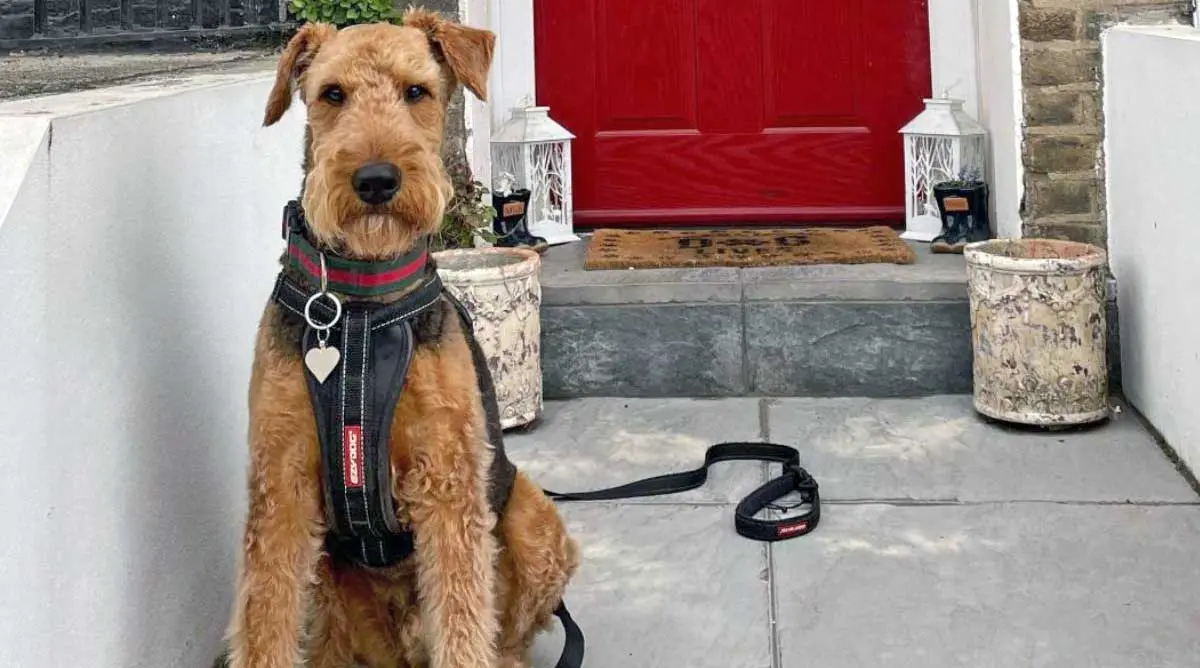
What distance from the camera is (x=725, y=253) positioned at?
5262 mm

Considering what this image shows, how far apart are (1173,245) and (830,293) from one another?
119cm

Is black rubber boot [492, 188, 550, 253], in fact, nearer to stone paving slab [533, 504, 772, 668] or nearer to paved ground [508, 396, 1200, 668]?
paved ground [508, 396, 1200, 668]

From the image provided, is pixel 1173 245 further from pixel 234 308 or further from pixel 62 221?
pixel 62 221

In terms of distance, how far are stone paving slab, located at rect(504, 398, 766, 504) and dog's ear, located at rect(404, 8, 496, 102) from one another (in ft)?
5.60

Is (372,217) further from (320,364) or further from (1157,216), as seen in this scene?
(1157,216)

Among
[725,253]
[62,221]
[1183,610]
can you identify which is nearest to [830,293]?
[725,253]

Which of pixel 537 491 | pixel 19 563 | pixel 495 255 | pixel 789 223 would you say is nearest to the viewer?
pixel 19 563

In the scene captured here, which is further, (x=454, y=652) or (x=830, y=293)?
(x=830, y=293)

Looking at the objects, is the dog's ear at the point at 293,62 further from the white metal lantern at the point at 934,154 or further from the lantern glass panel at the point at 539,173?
the white metal lantern at the point at 934,154

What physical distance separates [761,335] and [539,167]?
1394 mm

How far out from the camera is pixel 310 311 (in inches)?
91.5

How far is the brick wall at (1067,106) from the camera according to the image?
4.75m

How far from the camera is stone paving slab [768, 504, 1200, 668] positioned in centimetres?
291

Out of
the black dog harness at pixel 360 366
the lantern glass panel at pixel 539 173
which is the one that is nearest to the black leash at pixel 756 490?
the black dog harness at pixel 360 366
